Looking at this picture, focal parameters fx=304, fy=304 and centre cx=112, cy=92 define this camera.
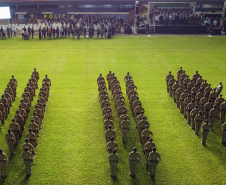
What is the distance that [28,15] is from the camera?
142 ft

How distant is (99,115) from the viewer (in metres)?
14.6

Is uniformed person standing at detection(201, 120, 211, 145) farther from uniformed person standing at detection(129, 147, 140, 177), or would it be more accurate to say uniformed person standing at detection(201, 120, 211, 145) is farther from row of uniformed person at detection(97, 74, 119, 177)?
Answer: row of uniformed person at detection(97, 74, 119, 177)

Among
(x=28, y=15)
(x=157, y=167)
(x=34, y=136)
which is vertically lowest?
(x=157, y=167)

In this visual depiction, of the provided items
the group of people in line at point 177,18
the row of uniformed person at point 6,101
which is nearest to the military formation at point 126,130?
the row of uniformed person at point 6,101

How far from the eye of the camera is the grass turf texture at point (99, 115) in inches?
411

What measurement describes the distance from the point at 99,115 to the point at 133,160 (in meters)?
5.04

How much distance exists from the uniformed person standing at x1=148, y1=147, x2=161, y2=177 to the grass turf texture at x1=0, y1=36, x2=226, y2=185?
0.24 meters

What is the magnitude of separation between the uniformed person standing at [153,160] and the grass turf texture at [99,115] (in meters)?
0.24

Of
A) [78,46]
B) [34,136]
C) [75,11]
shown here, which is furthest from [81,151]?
[75,11]

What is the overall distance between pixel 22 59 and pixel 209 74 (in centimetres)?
1450

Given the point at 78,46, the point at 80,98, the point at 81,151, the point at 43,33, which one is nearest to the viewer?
the point at 81,151

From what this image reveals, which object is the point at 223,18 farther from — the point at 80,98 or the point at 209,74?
the point at 80,98

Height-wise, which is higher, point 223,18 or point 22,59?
point 223,18

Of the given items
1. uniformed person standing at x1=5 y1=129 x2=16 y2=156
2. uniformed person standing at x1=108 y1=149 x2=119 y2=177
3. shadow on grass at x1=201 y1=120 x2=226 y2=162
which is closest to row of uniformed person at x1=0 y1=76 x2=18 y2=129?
uniformed person standing at x1=5 y1=129 x2=16 y2=156
